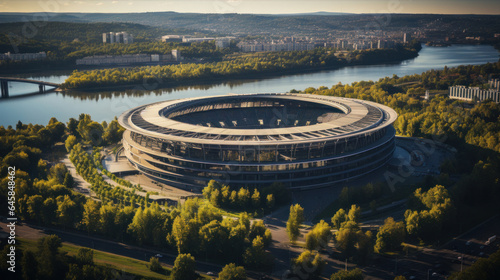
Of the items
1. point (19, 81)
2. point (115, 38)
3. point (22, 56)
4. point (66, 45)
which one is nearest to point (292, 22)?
point (115, 38)

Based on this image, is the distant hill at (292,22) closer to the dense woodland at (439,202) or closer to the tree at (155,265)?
the dense woodland at (439,202)

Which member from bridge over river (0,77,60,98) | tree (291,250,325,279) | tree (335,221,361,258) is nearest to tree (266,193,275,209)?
tree (335,221,361,258)

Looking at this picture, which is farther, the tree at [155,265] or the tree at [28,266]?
the tree at [155,265]

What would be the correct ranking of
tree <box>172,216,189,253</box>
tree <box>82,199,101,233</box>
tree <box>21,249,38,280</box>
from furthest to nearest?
tree <box>82,199,101,233</box> → tree <box>172,216,189,253</box> → tree <box>21,249,38,280</box>

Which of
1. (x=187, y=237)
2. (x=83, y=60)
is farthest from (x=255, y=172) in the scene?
(x=83, y=60)

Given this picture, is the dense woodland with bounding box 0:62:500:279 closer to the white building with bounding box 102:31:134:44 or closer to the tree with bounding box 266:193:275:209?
the tree with bounding box 266:193:275:209

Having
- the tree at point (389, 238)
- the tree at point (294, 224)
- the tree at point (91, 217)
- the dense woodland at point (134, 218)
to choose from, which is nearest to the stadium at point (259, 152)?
the dense woodland at point (134, 218)
